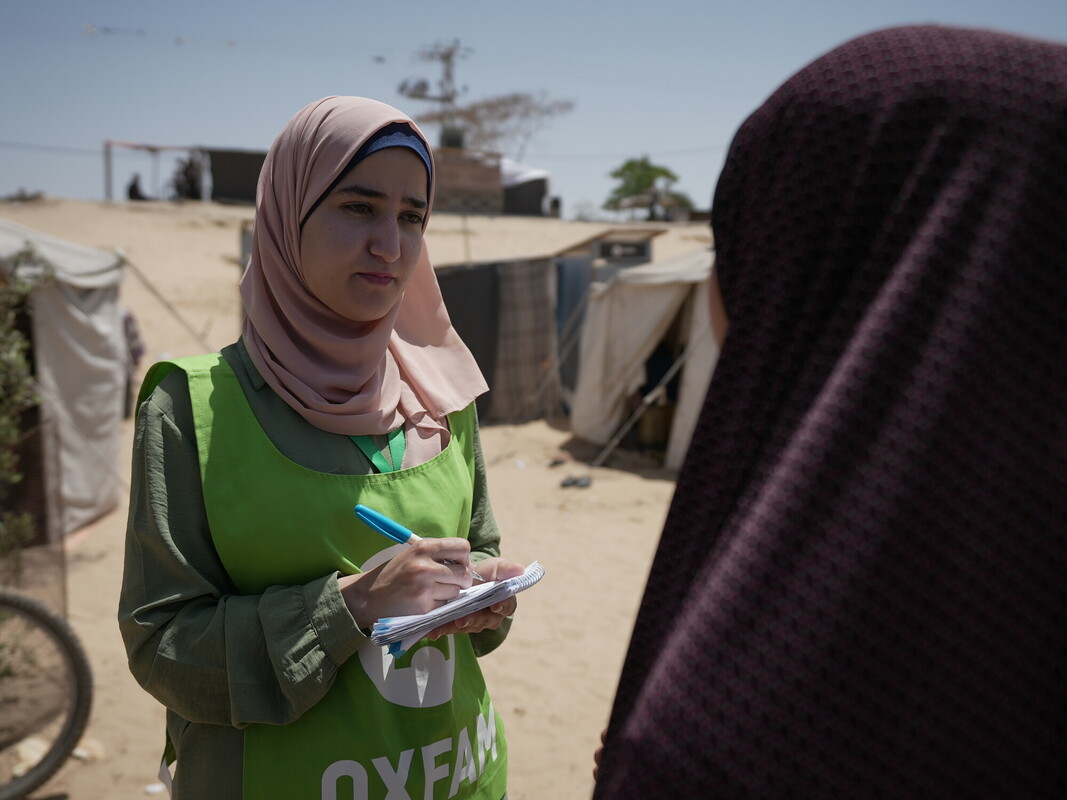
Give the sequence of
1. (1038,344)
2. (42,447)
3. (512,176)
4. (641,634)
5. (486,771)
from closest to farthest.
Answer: (1038,344)
(641,634)
(486,771)
(42,447)
(512,176)

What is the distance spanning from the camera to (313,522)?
1381mm

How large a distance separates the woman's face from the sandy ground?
9.68 feet

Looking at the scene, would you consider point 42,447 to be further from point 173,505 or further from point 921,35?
point 921,35

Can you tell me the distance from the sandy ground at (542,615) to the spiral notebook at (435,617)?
9.12ft

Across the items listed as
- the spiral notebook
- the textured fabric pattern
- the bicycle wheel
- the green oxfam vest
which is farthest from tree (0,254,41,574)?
the textured fabric pattern

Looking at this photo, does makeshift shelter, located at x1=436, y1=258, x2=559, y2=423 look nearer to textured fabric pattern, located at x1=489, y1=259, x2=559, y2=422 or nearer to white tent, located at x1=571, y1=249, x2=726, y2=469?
textured fabric pattern, located at x1=489, y1=259, x2=559, y2=422

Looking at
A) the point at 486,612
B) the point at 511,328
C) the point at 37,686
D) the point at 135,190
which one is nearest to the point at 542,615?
the point at 37,686

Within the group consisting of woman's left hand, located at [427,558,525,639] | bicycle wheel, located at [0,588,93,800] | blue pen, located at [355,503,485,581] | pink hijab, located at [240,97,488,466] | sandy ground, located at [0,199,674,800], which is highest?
pink hijab, located at [240,97,488,466]

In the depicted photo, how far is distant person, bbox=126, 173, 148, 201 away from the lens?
28547mm

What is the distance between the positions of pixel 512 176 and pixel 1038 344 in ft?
110

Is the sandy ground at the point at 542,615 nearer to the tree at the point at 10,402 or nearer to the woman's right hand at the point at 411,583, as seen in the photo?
the tree at the point at 10,402

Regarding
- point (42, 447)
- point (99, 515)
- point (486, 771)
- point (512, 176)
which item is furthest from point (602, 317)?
point (512, 176)

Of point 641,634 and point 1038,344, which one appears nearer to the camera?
point 1038,344

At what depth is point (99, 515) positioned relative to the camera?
7328mm
